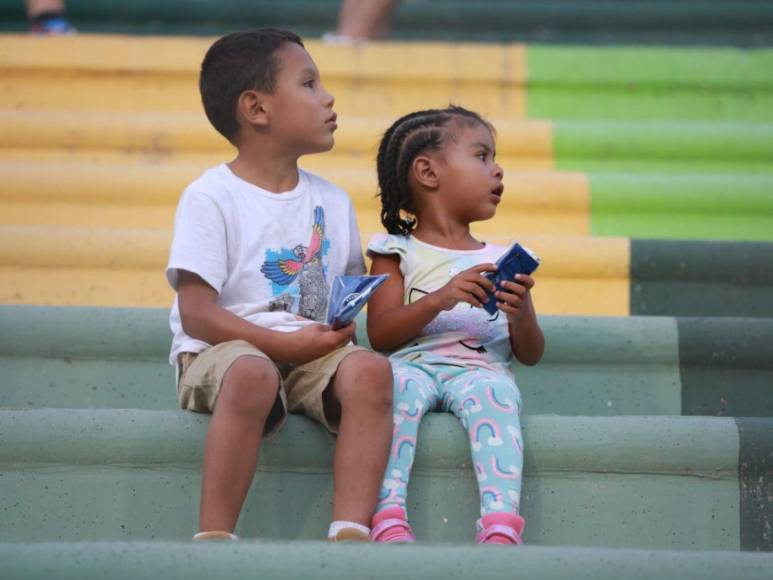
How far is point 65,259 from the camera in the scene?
3.30 meters

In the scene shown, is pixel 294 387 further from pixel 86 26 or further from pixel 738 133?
pixel 86 26

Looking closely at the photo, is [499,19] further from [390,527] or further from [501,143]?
[390,527]

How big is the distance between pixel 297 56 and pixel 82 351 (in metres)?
0.78

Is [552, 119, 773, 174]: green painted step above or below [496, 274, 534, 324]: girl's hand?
above

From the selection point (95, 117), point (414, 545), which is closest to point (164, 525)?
A: point (414, 545)

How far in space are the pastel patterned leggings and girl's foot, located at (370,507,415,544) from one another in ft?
0.05

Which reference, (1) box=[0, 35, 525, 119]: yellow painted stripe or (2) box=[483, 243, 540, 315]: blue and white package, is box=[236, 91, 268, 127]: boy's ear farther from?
(1) box=[0, 35, 525, 119]: yellow painted stripe

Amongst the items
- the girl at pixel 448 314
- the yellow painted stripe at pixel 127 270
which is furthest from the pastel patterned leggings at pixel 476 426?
the yellow painted stripe at pixel 127 270

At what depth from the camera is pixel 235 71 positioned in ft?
8.91

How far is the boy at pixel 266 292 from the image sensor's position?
2258 millimetres

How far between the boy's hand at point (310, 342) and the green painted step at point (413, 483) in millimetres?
123

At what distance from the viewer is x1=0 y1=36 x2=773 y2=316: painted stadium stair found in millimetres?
3289

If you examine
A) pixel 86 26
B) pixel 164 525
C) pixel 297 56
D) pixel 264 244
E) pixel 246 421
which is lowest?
pixel 164 525

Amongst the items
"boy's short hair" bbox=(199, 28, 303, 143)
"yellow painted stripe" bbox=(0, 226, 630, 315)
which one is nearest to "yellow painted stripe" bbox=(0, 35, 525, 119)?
"yellow painted stripe" bbox=(0, 226, 630, 315)
